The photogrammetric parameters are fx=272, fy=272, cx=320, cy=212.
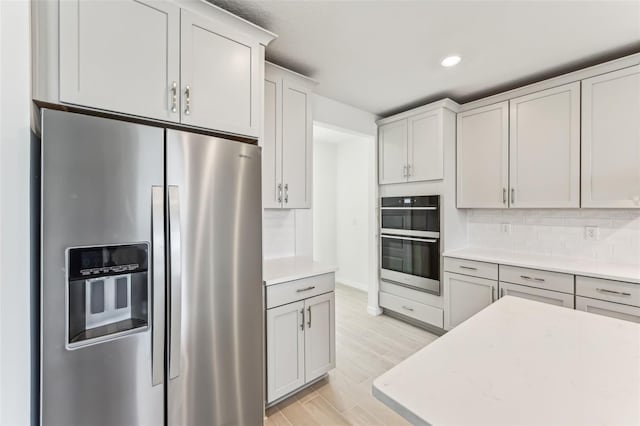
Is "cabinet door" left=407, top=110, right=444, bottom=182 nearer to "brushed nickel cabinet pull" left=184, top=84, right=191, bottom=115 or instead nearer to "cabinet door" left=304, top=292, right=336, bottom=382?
"cabinet door" left=304, top=292, right=336, bottom=382

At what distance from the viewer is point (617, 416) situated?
0.61 metres

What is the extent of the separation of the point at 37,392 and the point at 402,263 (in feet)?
9.81

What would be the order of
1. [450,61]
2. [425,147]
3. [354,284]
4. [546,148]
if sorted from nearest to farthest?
[450,61] → [546,148] → [425,147] → [354,284]

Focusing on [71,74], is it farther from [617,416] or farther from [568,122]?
[568,122]

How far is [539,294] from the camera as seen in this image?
89.0 inches

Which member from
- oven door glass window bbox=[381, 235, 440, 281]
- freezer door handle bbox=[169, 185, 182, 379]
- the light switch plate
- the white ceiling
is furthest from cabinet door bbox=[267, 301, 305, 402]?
the light switch plate

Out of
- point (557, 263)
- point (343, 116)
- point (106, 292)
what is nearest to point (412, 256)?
point (557, 263)

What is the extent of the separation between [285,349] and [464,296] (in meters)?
1.88

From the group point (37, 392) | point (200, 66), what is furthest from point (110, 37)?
point (37, 392)

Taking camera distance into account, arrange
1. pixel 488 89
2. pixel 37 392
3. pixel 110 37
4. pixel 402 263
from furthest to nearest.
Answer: pixel 402 263
pixel 488 89
pixel 110 37
pixel 37 392

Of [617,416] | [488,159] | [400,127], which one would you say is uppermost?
[400,127]

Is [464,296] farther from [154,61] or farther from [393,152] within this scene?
[154,61]

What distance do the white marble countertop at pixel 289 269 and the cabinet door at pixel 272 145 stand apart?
1.61 feet

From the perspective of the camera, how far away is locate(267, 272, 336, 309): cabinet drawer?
5.94 feet
